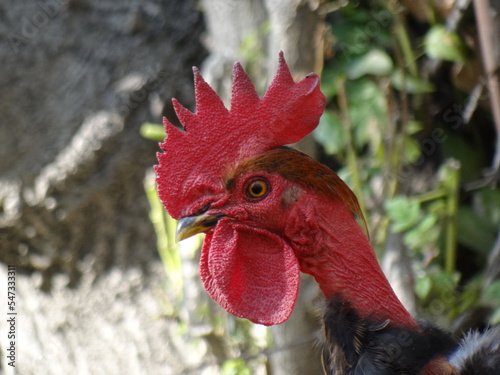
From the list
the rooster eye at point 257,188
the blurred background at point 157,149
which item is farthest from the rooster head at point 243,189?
the blurred background at point 157,149

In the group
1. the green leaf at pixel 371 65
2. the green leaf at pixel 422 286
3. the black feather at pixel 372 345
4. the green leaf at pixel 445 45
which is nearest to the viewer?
the black feather at pixel 372 345

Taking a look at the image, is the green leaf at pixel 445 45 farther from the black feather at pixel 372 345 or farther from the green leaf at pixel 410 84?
the black feather at pixel 372 345

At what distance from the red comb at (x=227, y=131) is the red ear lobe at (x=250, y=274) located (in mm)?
141

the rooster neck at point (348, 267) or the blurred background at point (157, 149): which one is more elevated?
the blurred background at point (157, 149)

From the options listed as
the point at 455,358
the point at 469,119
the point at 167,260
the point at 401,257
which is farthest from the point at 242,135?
the point at 469,119

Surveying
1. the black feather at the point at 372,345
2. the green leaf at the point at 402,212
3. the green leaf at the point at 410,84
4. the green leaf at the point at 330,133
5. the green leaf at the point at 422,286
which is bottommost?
the black feather at the point at 372,345

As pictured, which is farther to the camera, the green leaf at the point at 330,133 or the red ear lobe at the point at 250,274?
the green leaf at the point at 330,133

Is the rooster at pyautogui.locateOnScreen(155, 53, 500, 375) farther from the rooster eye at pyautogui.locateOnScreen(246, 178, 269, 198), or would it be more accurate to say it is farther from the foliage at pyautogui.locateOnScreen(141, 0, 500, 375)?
the foliage at pyautogui.locateOnScreen(141, 0, 500, 375)

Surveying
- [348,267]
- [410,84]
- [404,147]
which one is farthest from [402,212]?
[348,267]

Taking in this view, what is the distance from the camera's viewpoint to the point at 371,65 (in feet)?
11.1

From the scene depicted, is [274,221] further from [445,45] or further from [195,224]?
[445,45]

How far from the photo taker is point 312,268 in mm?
1666

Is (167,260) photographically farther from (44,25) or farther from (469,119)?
(469,119)

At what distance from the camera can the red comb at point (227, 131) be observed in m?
1.67
